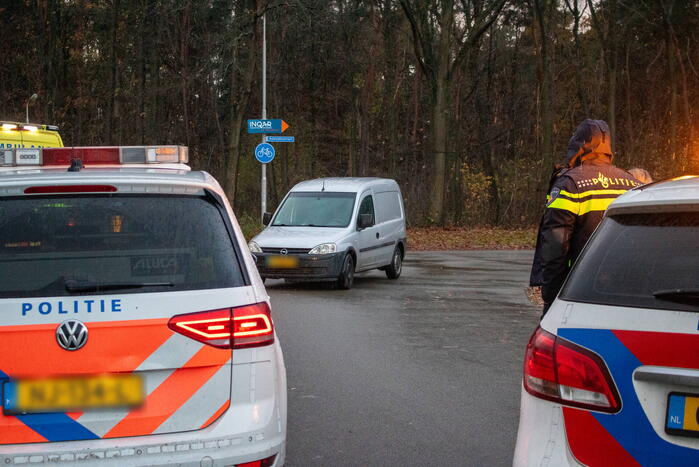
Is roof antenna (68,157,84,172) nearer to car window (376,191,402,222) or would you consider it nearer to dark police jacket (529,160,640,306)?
dark police jacket (529,160,640,306)

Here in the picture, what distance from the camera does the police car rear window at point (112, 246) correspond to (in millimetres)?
3613

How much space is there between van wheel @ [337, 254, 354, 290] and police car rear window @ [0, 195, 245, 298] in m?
11.1

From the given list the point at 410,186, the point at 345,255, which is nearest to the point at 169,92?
the point at 410,186

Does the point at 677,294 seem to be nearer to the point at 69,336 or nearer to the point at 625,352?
the point at 625,352

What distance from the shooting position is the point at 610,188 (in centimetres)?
626

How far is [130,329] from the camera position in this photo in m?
3.55

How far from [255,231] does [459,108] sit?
17.7 metres

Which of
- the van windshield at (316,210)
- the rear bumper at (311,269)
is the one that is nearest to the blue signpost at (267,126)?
the van windshield at (316,210)

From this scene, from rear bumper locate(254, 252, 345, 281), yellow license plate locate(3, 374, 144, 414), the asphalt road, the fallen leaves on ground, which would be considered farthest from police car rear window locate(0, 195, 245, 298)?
the fallen leaves on ground

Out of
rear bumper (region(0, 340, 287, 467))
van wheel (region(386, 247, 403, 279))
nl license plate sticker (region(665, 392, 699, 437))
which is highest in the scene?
nl license plate sticker (region(665, 392, 699, 437))

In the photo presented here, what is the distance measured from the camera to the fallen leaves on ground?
26.8 meters

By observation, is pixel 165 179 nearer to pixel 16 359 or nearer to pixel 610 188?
pixel 16 359

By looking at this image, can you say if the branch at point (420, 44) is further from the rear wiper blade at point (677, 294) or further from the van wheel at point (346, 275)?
the rear wiper blade at point (677, 294)

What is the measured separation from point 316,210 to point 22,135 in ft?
16.6
